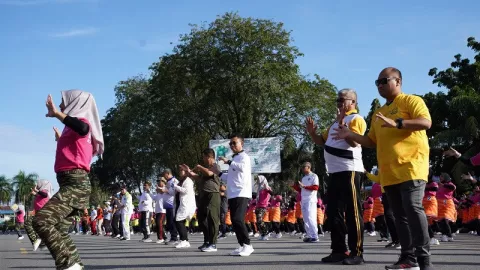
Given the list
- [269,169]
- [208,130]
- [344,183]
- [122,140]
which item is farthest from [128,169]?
[344,183]

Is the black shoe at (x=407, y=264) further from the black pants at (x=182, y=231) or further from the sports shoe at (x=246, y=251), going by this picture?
the black pants at (x=182, y=231)

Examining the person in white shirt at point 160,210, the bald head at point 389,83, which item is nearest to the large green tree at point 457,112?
the person in white shirt at point 160,210

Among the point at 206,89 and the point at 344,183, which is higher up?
the point at 206,89

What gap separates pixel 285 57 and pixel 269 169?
9.85 m

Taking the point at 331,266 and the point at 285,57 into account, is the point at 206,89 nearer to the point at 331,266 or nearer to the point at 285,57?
the point at 285,57

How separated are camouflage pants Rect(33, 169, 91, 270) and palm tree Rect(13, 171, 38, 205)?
13071 cm

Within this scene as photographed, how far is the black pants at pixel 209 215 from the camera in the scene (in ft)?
39.9

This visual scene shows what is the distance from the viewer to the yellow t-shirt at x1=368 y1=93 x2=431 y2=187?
6.56 metres

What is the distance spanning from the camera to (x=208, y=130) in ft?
153

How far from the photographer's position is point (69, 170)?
670cm

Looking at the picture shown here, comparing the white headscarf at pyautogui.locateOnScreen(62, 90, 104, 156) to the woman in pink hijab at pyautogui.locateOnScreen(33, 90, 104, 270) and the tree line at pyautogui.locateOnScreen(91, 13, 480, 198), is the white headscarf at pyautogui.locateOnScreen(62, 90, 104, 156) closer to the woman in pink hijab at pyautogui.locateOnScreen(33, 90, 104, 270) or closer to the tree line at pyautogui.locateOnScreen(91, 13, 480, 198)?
the woman in pink hijab at pyautogui.locateOnScreen(33, 90, 104, 270)

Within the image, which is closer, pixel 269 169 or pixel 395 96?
pixel 395 96

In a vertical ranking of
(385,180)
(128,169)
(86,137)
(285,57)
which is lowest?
(385,180)

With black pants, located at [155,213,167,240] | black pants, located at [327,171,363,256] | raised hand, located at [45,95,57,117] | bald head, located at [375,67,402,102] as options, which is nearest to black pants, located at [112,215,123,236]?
black pants, located at [155,213,167,240]
